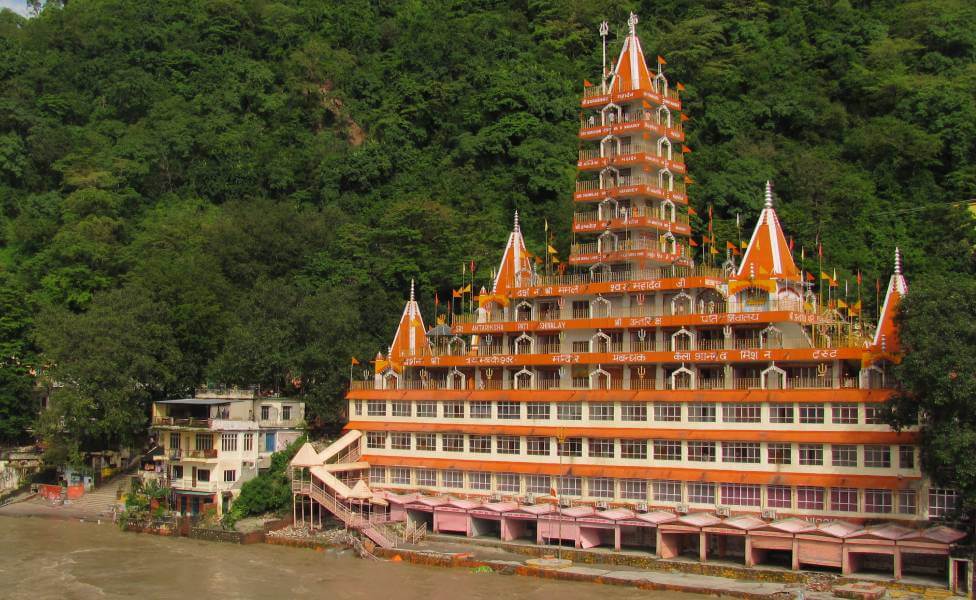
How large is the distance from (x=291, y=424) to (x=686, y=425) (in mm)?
21414

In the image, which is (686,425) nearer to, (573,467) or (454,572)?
(573,467)

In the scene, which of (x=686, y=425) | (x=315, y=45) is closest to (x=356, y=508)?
(x=686, y=425)

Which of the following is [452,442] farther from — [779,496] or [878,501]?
[878,501]

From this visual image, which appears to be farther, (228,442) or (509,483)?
(228,442)

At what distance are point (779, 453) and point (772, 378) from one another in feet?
10.00

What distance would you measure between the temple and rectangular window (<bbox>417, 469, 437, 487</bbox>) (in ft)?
0.34

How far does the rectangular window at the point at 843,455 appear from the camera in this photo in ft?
128

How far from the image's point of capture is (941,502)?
122 feet

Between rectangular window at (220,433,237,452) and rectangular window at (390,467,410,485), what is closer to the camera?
rectangular window at (390,467,410,485)

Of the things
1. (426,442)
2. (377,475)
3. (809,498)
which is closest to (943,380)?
(809,498)

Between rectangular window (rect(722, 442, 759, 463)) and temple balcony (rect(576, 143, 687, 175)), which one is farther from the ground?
temple balcony (rect(576, 143, 687, 175))

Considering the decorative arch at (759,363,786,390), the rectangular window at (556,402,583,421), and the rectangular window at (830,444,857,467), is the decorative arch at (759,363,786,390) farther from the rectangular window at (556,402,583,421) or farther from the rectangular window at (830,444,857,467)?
the rectangular window at (556,402,583,421)

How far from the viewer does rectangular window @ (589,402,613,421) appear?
44.9 metres

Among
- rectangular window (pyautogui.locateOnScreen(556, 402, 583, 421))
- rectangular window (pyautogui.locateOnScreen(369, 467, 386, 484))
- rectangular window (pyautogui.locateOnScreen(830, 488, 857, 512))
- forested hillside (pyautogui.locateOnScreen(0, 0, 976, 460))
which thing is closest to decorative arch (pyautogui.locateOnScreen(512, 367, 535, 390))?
rectangular window (pyautogui.locateOnScreen(556, 402, 583, 421))
